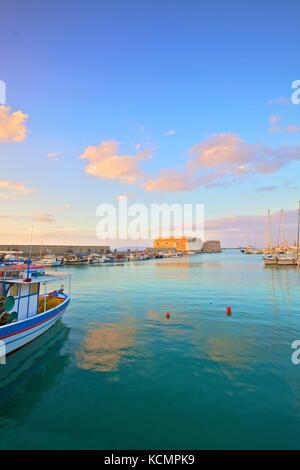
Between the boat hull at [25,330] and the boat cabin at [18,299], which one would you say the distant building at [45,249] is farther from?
the boat cabin at [18,299]

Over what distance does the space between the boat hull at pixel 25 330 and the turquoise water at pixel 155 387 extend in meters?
0.53

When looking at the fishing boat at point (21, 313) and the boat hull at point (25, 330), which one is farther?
the fishing boat at point (21, 313)

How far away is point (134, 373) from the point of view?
11.2 m

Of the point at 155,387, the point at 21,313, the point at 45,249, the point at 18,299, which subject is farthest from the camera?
the point at 45,249

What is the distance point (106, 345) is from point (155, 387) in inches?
216

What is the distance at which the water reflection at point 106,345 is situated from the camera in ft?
39.9

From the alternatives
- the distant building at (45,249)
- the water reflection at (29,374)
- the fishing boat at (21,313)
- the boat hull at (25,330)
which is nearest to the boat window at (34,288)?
the fishing boat at (21,313)

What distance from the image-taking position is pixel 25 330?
13.9 meters

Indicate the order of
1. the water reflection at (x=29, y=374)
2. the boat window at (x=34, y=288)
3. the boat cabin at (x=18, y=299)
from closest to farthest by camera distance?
the water reflection at (x=29, y=374), the boat cabin at (x=18, y=299), the boat window at (x=34, y=288)

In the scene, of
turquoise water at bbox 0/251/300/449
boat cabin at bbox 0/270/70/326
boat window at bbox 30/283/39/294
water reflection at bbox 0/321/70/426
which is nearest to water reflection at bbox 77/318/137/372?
turquoise water at bbox 0/251/300/449

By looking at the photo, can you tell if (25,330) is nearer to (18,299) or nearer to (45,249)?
(18,299)

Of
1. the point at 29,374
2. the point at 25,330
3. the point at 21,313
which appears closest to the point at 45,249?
the point at 21,313
